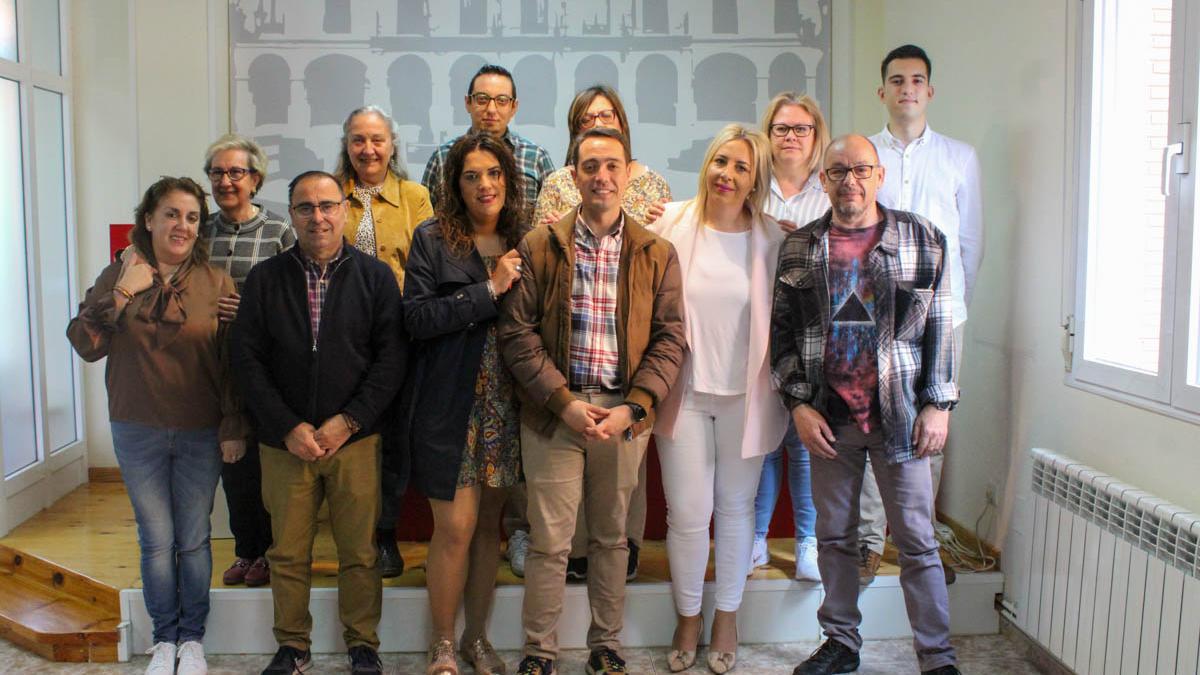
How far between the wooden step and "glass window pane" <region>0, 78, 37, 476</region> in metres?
0.63

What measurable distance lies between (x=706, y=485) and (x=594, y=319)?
619mm

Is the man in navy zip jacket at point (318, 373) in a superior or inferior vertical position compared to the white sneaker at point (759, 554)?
superior

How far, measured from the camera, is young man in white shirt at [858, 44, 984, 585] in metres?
3.19

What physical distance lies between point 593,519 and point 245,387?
3.50ft

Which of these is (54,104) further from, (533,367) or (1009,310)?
(1009,310)

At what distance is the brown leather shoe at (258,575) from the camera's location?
3133mm

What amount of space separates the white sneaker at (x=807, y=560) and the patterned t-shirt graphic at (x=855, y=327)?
2.48ft

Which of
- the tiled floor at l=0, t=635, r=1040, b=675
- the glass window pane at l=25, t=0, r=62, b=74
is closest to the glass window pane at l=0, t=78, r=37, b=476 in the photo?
the glass window pane at l=25, t=0, r=62, b=74

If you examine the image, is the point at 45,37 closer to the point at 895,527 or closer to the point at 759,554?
the point at 759,554

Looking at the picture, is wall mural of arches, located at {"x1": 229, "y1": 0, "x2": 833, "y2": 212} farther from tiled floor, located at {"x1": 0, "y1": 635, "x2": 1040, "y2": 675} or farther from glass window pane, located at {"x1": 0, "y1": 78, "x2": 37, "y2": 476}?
tiled floor, located at {"x1": 0, "y1": 635, "x2": 1040, "y2": 675}

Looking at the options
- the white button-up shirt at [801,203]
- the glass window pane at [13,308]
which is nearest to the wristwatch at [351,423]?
the white button-up shirt at [801,203]

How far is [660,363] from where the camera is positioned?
8.71 ft

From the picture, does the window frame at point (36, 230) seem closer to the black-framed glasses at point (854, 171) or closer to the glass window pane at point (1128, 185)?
the black-framed glasses at point (854, 171)

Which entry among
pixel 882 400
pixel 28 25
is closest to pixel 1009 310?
pixel 882 400
